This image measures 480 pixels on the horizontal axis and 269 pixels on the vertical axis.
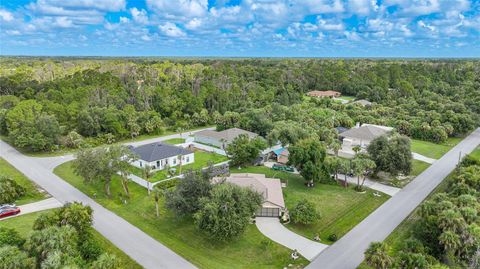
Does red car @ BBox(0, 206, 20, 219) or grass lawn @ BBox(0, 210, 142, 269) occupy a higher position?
red car @ BBox(0, 206, 20, 219)

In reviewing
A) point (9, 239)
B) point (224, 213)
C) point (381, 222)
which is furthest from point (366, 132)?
point (9, 239)

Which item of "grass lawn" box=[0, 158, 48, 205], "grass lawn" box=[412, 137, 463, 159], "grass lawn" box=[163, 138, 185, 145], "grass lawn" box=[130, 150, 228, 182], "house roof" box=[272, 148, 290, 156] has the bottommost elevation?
"grass lawn" box=[163, 138, 185, 145]

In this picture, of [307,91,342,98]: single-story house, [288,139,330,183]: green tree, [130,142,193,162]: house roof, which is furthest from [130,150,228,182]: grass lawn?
[307,91,342,98]: single-story house

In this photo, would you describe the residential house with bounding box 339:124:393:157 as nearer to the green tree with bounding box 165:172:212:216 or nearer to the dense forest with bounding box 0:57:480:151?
the dense forest with bounding box 0:57:480:151

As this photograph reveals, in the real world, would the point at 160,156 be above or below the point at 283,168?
above

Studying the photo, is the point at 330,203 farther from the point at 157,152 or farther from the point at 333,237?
the point at 157,152
